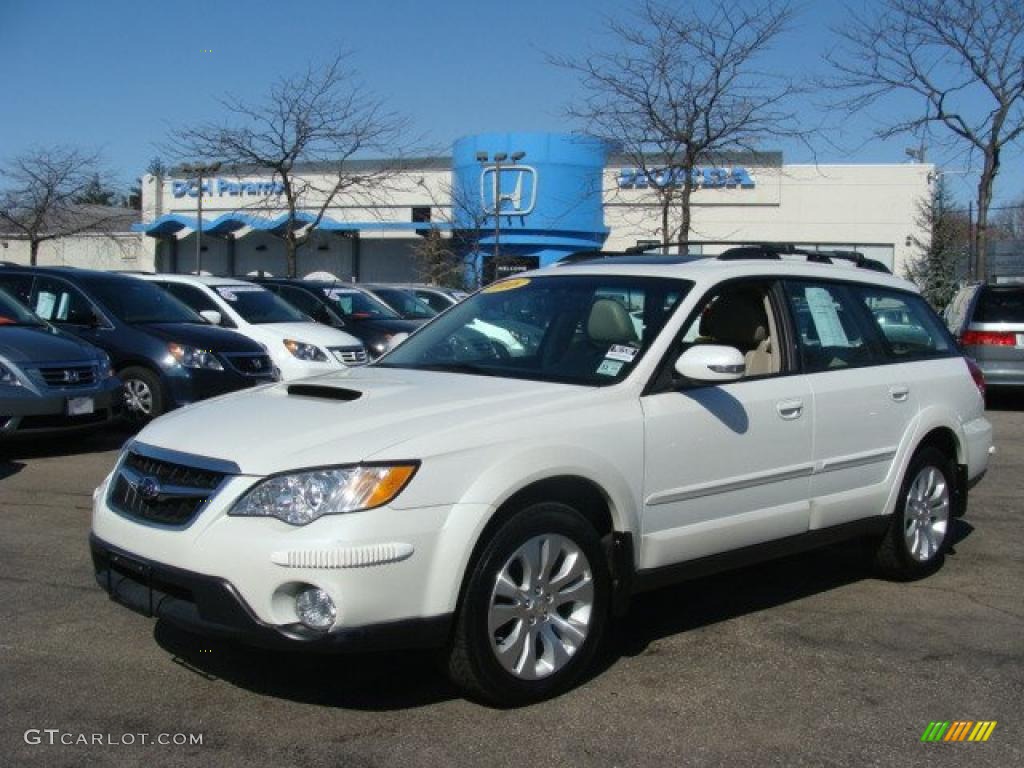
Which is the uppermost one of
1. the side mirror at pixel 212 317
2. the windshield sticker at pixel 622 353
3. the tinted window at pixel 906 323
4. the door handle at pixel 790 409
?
the tinted window at pixel 906 323

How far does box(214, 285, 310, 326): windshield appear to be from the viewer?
13414 mm

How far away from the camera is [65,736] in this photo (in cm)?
393

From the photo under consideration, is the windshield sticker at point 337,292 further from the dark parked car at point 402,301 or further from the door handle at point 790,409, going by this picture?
the door handle at point 790,409

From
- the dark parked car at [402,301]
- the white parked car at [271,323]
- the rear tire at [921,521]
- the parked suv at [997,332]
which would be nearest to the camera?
the rear tire at [921,521]

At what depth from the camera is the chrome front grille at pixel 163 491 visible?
407 centimetres

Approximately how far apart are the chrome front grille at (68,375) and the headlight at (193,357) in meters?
1.26

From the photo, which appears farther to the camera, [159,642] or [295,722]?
[159,642]

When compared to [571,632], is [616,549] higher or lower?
higher

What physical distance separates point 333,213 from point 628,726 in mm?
46532

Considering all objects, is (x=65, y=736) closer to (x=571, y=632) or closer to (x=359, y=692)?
(x=359, y=692)

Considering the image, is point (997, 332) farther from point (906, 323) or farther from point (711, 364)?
point (711, 364)

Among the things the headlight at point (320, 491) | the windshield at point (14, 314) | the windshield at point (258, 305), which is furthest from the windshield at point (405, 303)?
the headlight at point (320, 491)

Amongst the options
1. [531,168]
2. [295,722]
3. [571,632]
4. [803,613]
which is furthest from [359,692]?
[531,168]

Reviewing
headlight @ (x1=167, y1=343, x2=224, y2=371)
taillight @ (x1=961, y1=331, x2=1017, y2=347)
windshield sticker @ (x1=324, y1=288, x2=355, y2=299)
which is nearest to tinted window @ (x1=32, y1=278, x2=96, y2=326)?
headlight @ (x1=167, y1=343, x2=224, y2=371)
